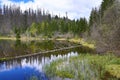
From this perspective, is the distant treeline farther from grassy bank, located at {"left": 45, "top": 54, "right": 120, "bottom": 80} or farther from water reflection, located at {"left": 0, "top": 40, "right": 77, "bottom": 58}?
grassy bank, located at {"left": 45, "top": 54, "right": 120, "bottom": 80}

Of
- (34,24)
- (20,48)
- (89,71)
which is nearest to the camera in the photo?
(89,71)

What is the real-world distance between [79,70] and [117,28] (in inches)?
190

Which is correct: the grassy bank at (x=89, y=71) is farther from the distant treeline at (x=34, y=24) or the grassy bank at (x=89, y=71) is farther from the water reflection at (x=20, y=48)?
the distant treeline at (x=34, y=24)

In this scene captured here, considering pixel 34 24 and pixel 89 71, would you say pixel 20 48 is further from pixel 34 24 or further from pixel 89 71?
pixel 34 24

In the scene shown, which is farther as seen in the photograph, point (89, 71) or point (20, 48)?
point (20, 48)

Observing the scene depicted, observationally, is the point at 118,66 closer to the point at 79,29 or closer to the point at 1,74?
the point at 1,74

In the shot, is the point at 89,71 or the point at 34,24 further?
the point at 34,24

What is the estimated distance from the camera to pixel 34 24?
9225cm

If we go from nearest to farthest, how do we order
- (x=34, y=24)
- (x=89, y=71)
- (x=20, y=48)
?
1. (x=89, y=71)
2. (x=20, y=48)
3. (x=34, y=24)

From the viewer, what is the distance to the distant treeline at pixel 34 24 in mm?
83488

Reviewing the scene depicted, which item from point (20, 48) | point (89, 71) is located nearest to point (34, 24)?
point (20, 48)

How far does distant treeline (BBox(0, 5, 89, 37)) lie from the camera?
8349 centimetres

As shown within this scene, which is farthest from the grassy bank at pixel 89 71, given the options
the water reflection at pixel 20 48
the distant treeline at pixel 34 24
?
the distant treeline at pixel 34 24

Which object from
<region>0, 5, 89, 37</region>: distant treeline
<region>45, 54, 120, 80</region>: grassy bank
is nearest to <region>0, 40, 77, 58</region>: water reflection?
<region>45, 54, 120, 80</region>: grassy bank
